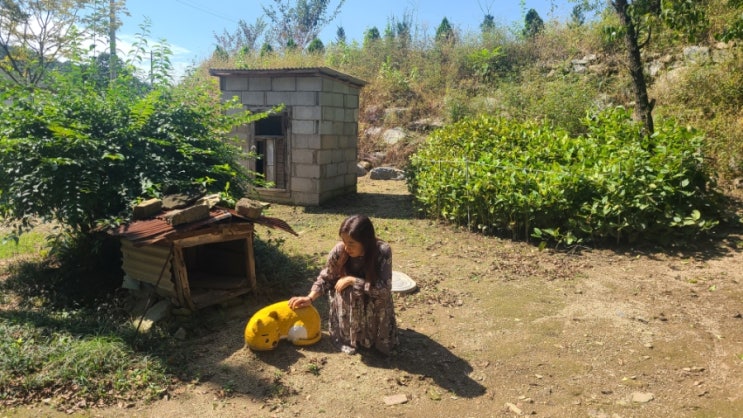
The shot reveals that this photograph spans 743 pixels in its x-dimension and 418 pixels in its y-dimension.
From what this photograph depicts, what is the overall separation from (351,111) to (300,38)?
18516mm

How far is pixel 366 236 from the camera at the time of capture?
12.2 feet

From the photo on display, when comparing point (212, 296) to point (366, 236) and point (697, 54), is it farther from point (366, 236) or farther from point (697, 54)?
point (697, 54)

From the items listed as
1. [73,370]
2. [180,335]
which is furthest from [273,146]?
[73,370]

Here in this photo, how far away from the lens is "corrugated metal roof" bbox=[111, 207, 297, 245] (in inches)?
169

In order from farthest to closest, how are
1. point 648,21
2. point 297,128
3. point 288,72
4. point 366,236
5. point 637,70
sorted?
point 297,128
point 288,72
point 637,70
point 648,21
point 366,236

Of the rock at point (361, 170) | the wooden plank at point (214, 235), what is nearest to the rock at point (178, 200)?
the wooden plank at point (214, 235)

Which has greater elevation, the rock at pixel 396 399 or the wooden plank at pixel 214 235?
the wooden plank at pixel 214 235

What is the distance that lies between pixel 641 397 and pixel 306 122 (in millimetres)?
8571

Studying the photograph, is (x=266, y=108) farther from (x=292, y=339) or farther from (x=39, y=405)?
(x=39, y=405)

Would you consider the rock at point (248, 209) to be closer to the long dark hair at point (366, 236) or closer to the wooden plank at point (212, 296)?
the wooden plank at point (212, 296)

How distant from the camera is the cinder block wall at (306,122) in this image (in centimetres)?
1066

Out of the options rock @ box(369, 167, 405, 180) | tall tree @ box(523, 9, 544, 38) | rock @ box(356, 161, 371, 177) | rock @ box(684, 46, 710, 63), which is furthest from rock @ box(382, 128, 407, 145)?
rock @ box(684, 46, 710, 63)

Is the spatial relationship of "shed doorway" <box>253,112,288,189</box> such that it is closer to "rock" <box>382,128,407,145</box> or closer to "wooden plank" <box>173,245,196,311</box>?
"rock" <box>382,128,407,145</box>

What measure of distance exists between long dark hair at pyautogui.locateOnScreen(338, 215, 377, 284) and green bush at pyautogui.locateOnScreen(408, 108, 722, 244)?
3913 millimetres
